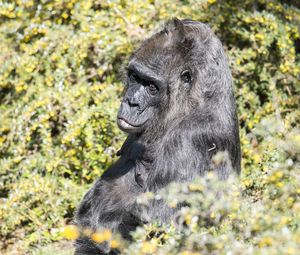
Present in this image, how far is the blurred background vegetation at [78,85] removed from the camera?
6547 millimetres

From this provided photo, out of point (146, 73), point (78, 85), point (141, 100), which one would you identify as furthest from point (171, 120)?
point (78, 85)

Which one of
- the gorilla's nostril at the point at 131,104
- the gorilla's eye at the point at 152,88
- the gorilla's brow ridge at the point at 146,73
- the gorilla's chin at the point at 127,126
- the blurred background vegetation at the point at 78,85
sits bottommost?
the blurred background vegetation at the point at 78,85

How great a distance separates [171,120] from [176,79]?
30 cm

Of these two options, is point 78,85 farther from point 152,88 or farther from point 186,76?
point 186,76

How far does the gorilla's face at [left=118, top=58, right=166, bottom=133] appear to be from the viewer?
187 inches

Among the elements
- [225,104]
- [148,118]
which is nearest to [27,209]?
[148,118]

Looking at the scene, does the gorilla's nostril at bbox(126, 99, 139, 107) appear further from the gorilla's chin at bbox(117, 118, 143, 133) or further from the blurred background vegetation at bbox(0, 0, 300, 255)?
the blurred background vegetation at bbox(0, 0, 300, 255)

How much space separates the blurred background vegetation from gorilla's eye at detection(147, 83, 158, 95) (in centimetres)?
162

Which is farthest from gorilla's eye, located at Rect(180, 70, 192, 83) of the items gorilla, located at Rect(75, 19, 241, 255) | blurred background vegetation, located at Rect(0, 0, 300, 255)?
blurred background vegetation, located at Rect(0, 0, 300, 255)

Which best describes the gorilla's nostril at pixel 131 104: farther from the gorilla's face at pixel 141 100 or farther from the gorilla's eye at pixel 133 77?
the gorilla's eye at pixel 133 77

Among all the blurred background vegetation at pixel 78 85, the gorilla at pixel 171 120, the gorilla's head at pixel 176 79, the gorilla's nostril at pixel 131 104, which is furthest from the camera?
the blurred background vegetation at pixel 78 85

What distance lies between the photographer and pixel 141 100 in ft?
15.7

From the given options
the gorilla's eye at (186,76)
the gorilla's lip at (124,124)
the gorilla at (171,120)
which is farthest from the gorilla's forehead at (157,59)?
the gorilla's lip at (124,124)

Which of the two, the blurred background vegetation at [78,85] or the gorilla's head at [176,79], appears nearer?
the gorilla's head at [176,79]
